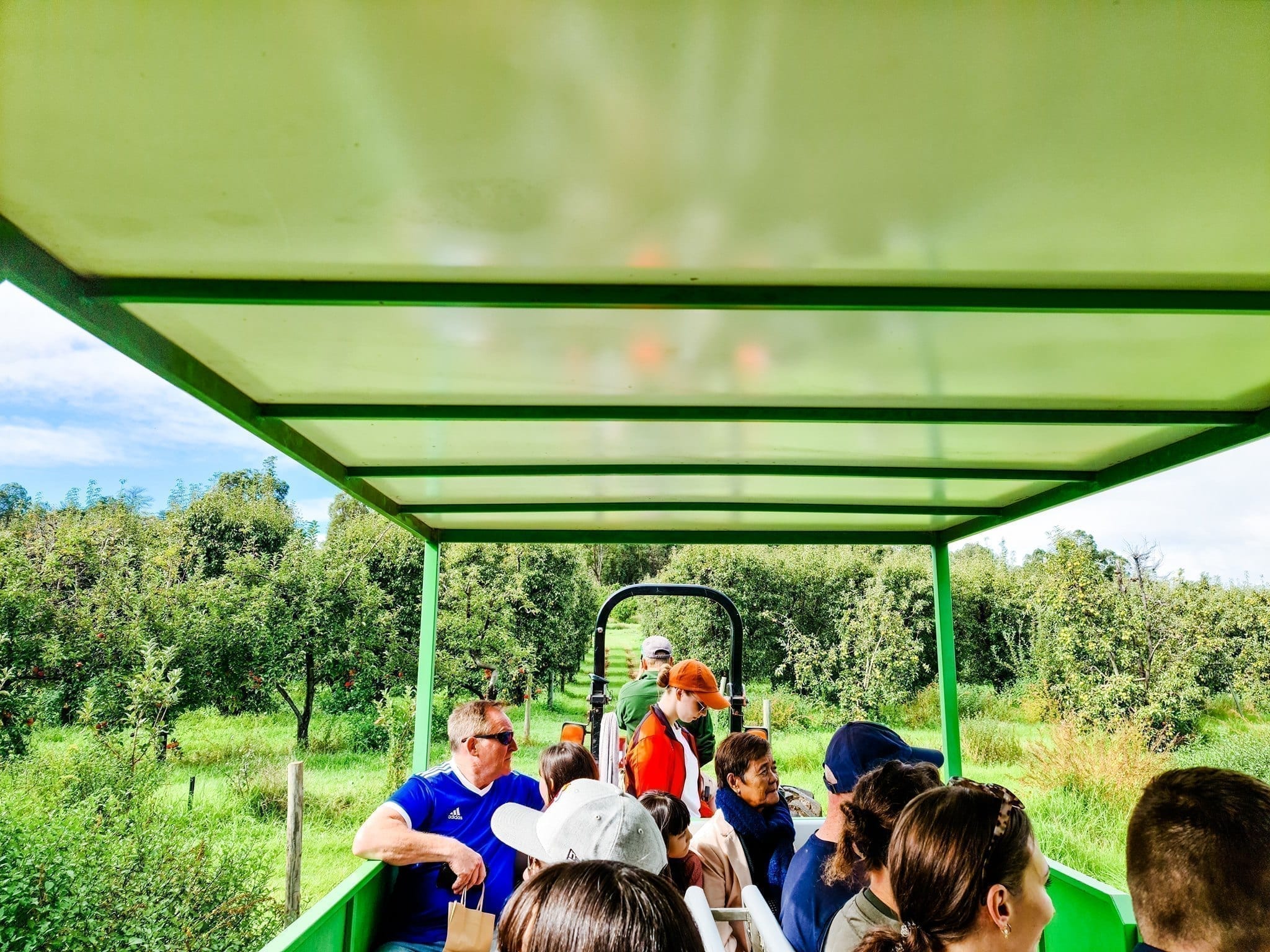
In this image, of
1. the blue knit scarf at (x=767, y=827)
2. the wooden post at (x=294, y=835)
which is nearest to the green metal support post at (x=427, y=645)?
the wooden post at (x=294, y=835)

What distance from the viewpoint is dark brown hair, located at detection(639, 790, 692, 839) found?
2570mm

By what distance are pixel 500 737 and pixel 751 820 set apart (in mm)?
1164

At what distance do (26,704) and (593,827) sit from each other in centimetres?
1356

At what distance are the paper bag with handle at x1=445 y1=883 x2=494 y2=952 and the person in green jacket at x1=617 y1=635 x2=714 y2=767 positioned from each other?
1.97 m

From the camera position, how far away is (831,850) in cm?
224

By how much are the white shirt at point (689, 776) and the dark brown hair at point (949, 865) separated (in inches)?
110

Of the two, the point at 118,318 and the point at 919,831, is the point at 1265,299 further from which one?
the point at 118,318

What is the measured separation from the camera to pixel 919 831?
60.4 inches

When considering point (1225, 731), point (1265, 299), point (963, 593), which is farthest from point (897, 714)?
point (1265, 299)

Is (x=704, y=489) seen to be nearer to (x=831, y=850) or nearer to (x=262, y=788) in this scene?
(x=831, y=850)

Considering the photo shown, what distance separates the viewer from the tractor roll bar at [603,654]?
469cm

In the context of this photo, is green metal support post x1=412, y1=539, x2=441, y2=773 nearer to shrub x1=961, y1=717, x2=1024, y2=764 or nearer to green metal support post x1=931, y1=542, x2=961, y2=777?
green metal support post x1=931, y1=542, x2=961, y2=777

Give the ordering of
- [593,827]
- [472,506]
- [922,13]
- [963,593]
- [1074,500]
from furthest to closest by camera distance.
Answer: [963,593] < [472,506] < [1074,500] < [593,827] < [922,13]

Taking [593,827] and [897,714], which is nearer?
[593,827]
